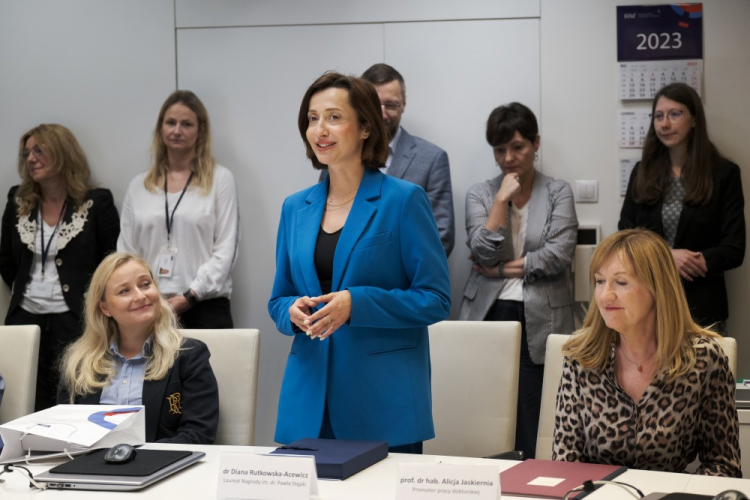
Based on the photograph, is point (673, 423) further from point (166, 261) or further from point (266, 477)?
point (166, 261)

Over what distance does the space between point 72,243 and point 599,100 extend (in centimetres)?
284

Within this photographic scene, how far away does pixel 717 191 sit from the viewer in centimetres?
413

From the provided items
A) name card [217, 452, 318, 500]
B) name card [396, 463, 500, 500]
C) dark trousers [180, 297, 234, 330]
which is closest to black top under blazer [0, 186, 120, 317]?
dark trousers [180, 297, 234, 330]

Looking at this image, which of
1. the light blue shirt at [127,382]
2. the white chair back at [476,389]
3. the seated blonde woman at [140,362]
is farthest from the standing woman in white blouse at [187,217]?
the white chair back at [476,389]

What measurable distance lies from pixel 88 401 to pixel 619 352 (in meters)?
1.63

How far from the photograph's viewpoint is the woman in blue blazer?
2410 millimetres

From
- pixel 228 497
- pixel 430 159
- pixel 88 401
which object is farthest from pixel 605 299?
pixel 430 159

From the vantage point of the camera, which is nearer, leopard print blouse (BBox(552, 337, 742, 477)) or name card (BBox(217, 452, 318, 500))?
name card (BBox(217, 452, 318, 500))

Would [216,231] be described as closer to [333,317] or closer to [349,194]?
[349,194]

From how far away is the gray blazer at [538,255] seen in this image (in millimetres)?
4094

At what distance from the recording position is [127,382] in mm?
2824

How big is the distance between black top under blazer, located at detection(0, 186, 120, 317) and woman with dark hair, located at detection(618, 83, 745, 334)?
2.72 m

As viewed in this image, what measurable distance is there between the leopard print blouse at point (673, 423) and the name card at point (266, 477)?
769 millimetres

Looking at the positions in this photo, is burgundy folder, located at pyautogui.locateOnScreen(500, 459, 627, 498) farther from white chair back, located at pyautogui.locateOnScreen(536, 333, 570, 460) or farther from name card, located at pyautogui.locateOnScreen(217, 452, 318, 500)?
white chair back, located at pyautogui.locateOnScreen(536, 333, 570, 460)
